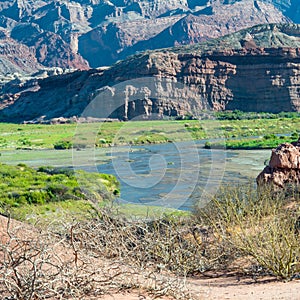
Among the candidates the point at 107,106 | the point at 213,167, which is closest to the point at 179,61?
the point at 107,106

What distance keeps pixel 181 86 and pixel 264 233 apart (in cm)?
9357

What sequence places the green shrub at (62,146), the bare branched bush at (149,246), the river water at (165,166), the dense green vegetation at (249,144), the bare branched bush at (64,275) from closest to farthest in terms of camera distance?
the bare branched bush at (64,275) → the bare branched bush at (149,246) → the river water at (165,166) → the dense green vegetation at (249,144) → the green shrub at (62,146)

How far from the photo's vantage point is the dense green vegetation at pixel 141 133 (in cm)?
6738

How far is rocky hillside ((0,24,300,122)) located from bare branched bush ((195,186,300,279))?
3206 inches

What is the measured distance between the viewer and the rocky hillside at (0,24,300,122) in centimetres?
9931

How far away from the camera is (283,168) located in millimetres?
18656

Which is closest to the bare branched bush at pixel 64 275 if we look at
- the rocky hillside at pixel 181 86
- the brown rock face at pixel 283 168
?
the brown rock face at pixel 283 168

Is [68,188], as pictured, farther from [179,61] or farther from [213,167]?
[179,61]

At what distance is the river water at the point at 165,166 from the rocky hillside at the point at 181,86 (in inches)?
1357

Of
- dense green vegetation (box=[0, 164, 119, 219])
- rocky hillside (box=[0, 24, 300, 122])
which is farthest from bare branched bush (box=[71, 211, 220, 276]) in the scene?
rocky hillside (box=[0, 24, 300, 122])

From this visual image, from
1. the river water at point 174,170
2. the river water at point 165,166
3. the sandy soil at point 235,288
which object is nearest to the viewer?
the sandy soil at point 235,288

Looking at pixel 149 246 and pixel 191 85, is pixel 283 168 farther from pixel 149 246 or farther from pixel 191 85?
pixel 191 85

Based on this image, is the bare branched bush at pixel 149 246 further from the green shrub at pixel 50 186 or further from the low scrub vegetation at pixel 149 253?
the green shrub at pixel 50 186

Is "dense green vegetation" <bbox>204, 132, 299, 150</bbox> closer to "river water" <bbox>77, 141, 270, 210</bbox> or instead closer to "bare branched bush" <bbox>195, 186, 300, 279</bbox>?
"river water" <bbox>77, 141, 270, 210</bbox>
